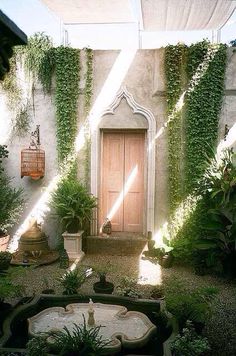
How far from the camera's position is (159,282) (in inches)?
255

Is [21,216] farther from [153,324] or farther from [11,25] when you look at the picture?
[11,25]

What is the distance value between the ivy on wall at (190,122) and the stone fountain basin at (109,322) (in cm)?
345

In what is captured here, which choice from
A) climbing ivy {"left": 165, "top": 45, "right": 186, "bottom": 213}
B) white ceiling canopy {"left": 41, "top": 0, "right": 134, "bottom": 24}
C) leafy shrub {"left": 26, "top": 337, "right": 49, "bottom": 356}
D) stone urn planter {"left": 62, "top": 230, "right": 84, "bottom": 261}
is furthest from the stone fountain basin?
white ceiling canopy {"left": 41, "top": 0, "right": 134, "bottom": 24}

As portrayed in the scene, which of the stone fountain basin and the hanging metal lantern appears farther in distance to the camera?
the hanging metal lantern

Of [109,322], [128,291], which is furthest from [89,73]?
[109,322]

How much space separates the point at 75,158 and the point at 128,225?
2238 millimetres

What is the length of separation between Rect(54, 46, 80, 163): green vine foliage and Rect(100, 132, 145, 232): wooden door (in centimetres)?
94

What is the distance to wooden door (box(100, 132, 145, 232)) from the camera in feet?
28.4

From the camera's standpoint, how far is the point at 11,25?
78.5 inches

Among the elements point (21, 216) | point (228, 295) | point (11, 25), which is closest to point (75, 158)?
point (21, 216)

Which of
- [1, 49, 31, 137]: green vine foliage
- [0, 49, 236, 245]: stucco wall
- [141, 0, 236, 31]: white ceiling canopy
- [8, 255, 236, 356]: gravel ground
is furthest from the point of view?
[1, 49, 31, 137]: green vine foliage

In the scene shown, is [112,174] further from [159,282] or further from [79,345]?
[79,345]

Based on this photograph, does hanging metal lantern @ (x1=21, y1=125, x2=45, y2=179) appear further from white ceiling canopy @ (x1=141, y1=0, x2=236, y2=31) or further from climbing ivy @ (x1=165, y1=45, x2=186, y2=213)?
white ceiling canopy @ (x1=141, y1=0, x2=236, y2=31)

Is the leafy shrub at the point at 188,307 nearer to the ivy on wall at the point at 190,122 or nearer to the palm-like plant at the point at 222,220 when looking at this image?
the palm-like plant at the point at 222,220
